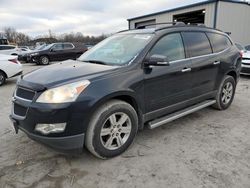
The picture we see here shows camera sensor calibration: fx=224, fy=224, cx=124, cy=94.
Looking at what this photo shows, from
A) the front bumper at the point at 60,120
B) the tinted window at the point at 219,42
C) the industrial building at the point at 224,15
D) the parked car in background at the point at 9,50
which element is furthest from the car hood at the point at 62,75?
the parked car in background at the point at 9,50

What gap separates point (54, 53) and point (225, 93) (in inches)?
573

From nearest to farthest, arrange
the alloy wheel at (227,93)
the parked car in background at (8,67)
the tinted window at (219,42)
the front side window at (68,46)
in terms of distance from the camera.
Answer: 1. the tinted window at (219,42)
2. the alloy wheel at (227,93)
3. the parked car in background at (8,67)
4. the front side window at (68,46)

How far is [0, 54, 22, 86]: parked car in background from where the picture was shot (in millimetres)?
8242

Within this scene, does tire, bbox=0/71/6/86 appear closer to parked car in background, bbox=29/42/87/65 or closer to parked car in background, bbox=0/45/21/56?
parked car in background, bbox=29/42/87/65

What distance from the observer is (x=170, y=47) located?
11.9 ft

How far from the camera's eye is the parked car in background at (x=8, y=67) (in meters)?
8.24

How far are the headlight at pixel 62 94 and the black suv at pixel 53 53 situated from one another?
15.0m

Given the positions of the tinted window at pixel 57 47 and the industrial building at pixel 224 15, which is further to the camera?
the tinted window at pixel 57 47

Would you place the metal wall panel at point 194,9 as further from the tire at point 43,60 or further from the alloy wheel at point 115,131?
the alloy wheel at point 115,131

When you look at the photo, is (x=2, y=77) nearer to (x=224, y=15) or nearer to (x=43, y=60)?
(x=43, y=60)

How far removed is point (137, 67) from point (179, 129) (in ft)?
4.88

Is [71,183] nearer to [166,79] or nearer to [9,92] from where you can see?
[166,79]

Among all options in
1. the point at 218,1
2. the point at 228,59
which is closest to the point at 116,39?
the point at 228,59

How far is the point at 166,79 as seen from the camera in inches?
135
